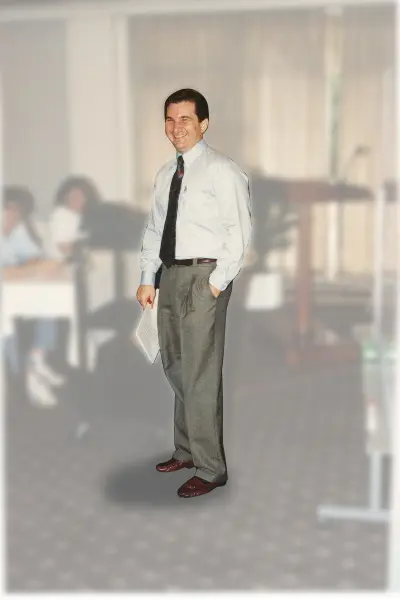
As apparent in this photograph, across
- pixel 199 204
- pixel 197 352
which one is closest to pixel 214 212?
pixel 199 204

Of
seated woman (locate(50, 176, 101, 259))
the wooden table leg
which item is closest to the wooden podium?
the wooden table leg

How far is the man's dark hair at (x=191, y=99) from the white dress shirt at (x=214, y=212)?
0.09m

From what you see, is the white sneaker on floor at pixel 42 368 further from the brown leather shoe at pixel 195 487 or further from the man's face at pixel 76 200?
the brown leather shoe at pixel 195 487

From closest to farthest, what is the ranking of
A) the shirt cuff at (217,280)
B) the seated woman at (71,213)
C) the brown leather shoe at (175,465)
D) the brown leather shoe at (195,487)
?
the shirt cuff at (217,280) < the brown leather shoe at (195,487) < the brown leather shoe at (175,465) < the seated woman at (71,213)

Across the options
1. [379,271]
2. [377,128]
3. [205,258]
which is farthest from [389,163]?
[205,258]

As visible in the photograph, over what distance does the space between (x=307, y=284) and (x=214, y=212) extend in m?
0.52

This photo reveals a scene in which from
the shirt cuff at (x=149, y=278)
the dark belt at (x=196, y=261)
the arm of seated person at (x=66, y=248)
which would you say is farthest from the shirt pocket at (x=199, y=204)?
the arm of seated person at (x=66, y=248)

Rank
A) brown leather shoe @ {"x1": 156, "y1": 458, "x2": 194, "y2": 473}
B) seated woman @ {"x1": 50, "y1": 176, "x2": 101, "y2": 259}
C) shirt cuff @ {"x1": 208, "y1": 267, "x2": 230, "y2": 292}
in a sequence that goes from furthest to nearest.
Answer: seated woman @ {"x1": 50, "y1": 176, "x2": 101, "y2": 259}
brown leather shoe @ {"x1": 156, "y1": 458, "x2": 194, "y2": 473}
shirt cuff @ {"x1": 208, "y1": 267, "x2": 230, "y2": 292}

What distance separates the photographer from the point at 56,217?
2994 mm

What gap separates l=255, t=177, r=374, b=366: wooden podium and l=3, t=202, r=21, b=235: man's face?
3.03 feet

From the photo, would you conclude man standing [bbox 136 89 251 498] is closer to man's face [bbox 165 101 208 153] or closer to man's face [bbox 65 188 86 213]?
man's face [bbox 165 101 208 153]

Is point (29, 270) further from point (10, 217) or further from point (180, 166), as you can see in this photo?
point (180, 166)

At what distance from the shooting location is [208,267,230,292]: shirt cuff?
2.47 m

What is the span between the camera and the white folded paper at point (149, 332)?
266 cm
